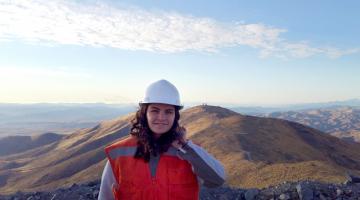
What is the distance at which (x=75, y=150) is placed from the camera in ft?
258

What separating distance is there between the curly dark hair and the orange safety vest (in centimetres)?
6

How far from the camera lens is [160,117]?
3.96 metres

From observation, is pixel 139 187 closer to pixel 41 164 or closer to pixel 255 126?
pixel 255 126

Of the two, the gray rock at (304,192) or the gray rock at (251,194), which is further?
the gray rock at (251,194)

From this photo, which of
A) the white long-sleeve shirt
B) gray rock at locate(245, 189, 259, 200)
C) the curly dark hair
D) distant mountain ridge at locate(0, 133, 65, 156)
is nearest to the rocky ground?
gray rock at locate(245, 189, 259, 200)

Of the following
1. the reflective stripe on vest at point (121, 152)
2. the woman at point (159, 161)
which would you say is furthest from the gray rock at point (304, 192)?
the reflective stripe on vest at point (121, 152)

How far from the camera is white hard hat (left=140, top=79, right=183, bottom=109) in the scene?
3.95m

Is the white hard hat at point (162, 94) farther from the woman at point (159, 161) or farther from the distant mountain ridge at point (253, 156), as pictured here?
the distant mountain ridge at point (253, 156)

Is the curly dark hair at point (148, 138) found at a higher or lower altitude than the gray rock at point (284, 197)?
higher

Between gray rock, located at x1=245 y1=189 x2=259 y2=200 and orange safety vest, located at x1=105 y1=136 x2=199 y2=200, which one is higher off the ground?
orange safety vest, located at x1=105 y1=136 x2=199 y2=200

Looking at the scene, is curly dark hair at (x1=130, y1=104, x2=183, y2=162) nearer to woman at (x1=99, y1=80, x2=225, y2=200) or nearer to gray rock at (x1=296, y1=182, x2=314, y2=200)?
woman at (x1=99, y1=80, x2=225, y2=200)

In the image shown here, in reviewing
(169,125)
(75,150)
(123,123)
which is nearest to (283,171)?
(169,125)

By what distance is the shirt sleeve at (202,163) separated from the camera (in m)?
3.72

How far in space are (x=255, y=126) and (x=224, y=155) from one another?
1468cm
